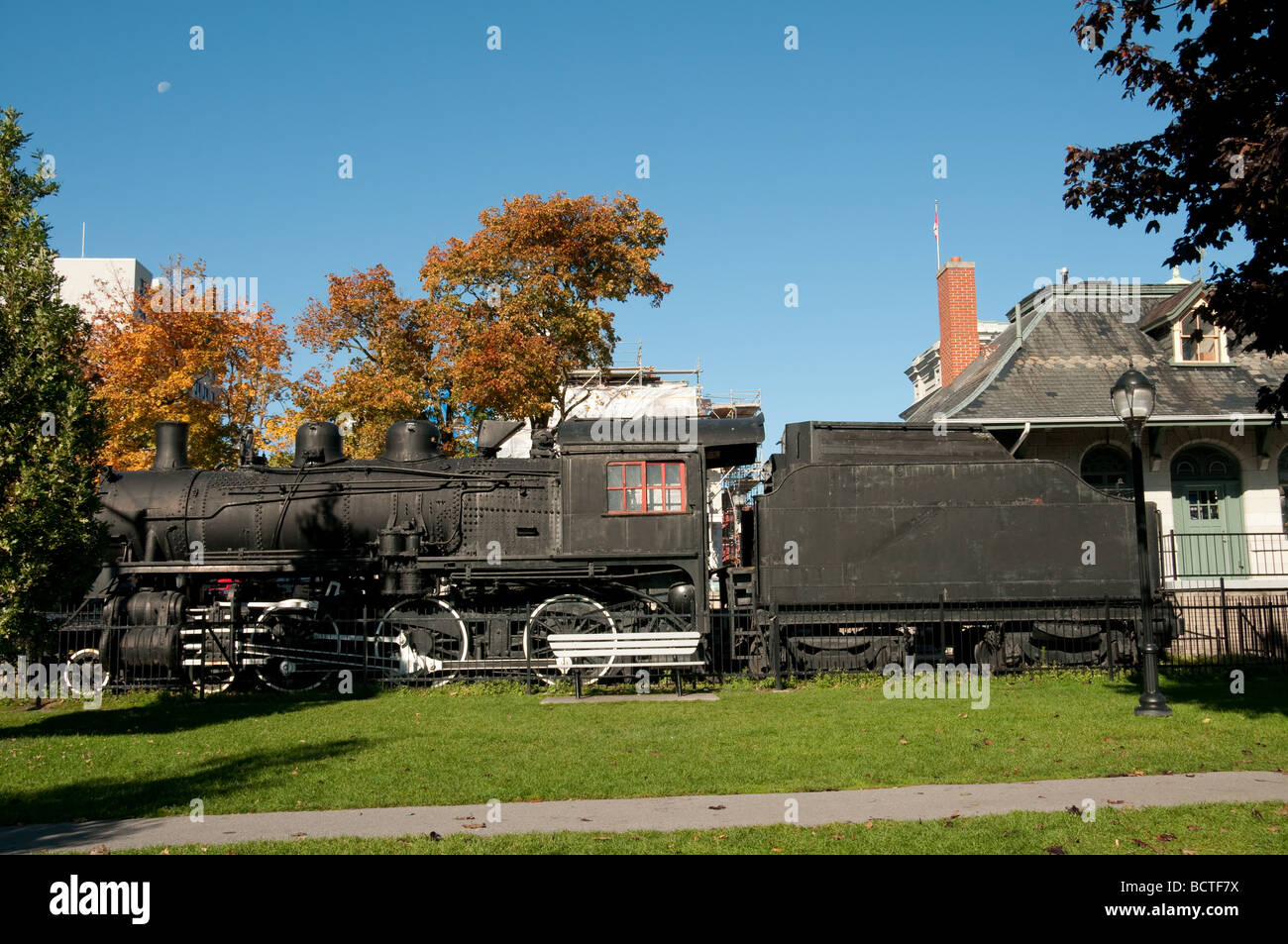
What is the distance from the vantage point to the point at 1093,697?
493 inches

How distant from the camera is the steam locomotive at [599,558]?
48.0 ft

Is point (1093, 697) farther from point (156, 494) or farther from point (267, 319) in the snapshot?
point (267, 319)

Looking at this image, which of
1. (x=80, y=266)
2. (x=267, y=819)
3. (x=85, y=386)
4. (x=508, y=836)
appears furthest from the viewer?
(x=80, y=266)

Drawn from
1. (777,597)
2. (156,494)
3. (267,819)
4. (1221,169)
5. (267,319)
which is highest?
(267,319)

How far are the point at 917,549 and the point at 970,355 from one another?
520 inches

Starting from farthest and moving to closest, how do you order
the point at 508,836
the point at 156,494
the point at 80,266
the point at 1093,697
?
the point at 80,266 < the point at 156,494 < the point at 1093,697 < the point at 508,836

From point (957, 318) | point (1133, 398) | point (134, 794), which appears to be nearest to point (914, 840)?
point (134, 794)

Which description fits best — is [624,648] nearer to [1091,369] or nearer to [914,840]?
[914,840]

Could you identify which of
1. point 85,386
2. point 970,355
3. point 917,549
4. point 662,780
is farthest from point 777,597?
point 970,355

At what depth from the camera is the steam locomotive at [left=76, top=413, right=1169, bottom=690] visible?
1462 centimetres

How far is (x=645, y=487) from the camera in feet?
50.1

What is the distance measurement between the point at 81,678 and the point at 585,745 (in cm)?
851

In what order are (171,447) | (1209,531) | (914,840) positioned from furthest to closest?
(1209,531) < (171,447) < (914,840)

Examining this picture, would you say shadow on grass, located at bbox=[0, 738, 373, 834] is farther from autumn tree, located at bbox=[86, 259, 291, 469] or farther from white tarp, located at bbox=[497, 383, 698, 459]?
white tarp, located at bbox=[497, 383, 698, 459]
